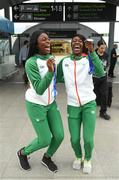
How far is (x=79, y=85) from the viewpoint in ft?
13.9

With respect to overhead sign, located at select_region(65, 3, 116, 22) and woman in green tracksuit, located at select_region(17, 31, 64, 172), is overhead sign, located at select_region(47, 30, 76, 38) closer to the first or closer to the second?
overhead sign, located at select_region(65, 3, 116, 22)

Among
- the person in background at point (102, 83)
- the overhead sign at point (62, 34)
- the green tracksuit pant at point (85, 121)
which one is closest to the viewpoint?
the green tracksuit pant at point (85, 121)

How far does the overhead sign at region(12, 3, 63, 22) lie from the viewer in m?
14.5

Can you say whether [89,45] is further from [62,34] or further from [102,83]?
[62,34]

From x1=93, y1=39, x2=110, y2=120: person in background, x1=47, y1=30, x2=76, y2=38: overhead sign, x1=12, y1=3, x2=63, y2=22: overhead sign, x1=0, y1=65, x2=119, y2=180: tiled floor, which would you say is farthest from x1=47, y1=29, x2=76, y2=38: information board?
x1=93, y1=39, x2=110, y2=120: person in background

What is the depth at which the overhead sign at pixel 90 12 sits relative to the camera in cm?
1439

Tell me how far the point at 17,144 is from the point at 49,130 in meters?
1.52

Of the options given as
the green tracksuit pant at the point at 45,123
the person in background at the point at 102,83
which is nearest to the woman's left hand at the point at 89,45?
the green tracksuit pant at the point at 45,123

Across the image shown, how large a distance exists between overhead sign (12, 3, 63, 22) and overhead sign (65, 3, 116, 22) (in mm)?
393

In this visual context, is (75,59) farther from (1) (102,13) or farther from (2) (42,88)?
(1) (102,13)

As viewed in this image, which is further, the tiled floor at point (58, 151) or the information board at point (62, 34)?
the information board at point (62, 34)

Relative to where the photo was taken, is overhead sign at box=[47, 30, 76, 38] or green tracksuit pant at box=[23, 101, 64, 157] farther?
overhead sign at box=[47, 30, 76, 38]

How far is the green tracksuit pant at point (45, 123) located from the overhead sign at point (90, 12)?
427 inches

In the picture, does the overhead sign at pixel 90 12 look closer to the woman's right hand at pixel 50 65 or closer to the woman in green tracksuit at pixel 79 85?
the woman in green tracksuit at pixel 79 85
